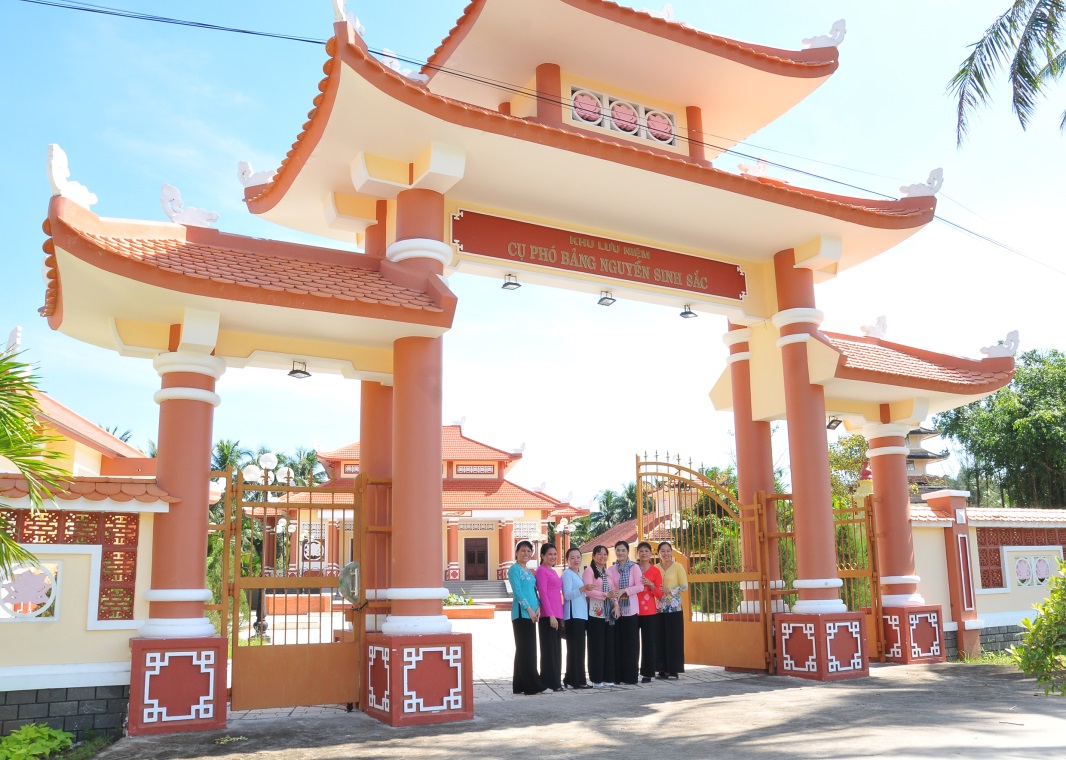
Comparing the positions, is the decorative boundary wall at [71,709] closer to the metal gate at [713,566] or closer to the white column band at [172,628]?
the white column band at [172,628]

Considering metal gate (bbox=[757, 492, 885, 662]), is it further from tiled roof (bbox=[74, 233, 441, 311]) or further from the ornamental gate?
tiled roof (bbox=[74, 233, 441, 311])

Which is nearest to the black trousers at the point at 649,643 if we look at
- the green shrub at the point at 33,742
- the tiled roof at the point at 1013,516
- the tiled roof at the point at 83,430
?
the tiled roof at the point at 1013,516

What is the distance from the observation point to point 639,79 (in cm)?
900

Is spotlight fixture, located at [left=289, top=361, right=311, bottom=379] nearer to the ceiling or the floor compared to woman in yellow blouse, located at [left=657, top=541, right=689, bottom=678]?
nearer to the ceiling

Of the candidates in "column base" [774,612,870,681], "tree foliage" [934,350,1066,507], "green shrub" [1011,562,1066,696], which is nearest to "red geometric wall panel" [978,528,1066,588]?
"column base" [774,612,870,681]

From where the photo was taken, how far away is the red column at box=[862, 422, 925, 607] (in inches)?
402

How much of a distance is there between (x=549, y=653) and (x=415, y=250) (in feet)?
12.6

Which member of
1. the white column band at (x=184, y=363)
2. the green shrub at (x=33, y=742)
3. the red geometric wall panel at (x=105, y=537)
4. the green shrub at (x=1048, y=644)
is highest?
the white column band at (x=184, y=363)

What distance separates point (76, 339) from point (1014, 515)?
11022mm

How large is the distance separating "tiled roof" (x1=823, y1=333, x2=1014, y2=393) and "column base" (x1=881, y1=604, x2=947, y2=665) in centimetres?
254

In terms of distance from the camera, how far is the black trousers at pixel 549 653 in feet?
26.7

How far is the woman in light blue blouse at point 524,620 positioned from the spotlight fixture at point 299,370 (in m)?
2.40

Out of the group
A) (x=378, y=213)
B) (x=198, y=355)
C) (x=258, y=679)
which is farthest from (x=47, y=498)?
(x=378, y=213)

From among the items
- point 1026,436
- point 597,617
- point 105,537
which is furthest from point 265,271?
point 1026,436
